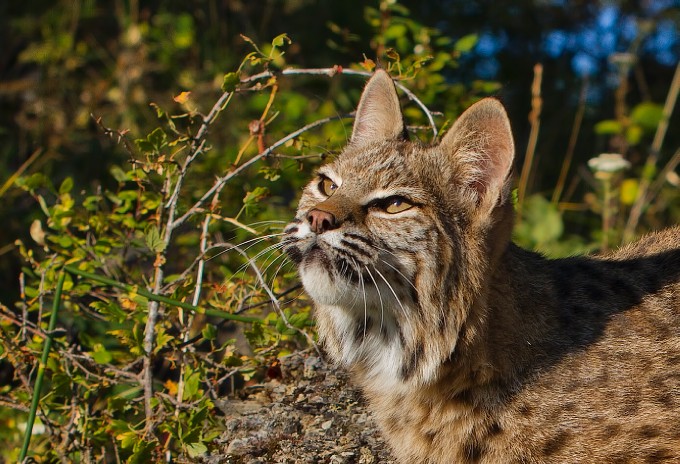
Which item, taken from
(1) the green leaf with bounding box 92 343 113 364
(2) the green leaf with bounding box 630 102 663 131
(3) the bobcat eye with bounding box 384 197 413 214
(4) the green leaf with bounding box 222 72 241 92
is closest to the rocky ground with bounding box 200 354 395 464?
(1) the green leaf with bounding box 92 343 113 364

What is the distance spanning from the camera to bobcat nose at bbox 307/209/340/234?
366 cm

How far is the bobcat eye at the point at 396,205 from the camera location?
3.87m

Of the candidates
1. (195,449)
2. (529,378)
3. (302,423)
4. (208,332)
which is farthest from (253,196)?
(529,378)

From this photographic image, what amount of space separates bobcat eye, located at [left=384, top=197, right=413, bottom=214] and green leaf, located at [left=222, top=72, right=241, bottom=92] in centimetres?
87

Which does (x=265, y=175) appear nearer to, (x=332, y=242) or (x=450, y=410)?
(x=332, y=242)

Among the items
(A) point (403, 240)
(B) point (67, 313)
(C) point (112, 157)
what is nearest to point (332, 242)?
(A) point (403, 240)

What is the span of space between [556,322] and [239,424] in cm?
145

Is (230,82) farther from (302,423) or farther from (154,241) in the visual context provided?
(302,423)

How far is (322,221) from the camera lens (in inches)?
144

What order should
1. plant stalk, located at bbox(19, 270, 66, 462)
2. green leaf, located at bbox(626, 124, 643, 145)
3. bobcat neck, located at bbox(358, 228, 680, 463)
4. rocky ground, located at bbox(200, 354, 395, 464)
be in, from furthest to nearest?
1. green leaf, located at bbox(626, 124, 643, 145)
2. rocky ground, located at bbox(200, 354, 395, 464)
3. plant stalk, located at bbox(19, 270, 66, 462)
4. bobcat neck, located at bbox(358, 228, 680, 463)

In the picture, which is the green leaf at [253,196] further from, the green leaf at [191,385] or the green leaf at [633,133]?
the green leaf at [633,133]

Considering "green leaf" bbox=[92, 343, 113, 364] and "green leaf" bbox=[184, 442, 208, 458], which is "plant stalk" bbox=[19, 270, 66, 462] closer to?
"green leaf" bbox=[92, 343, 113, 364]

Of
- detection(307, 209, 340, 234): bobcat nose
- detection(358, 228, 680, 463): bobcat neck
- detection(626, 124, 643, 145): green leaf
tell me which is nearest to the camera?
detection(307, 209, 340, 234): bobcat nose

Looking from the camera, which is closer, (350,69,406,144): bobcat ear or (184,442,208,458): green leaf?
(184,442,208,458): green leaf
